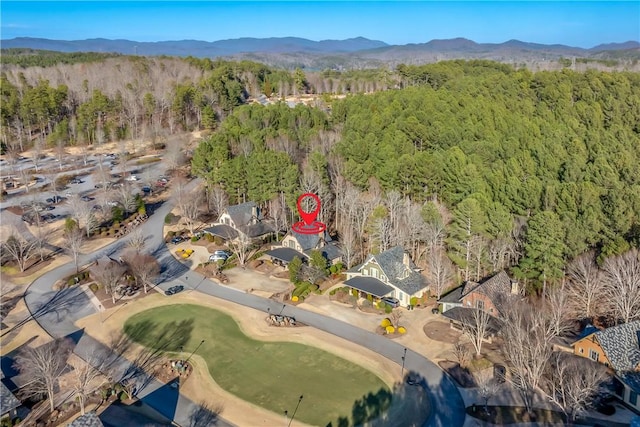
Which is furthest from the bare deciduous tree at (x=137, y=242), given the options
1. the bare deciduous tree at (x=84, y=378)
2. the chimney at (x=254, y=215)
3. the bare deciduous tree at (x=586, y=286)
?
the bare deciduous tree at (x=586, y=286)

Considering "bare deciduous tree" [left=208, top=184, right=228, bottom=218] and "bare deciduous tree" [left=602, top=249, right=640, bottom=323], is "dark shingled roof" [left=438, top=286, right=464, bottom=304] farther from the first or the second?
"bare deciduous tree" [left=208, top=184, right=228, bottom=218]

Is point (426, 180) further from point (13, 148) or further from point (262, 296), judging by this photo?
point (13, 148)

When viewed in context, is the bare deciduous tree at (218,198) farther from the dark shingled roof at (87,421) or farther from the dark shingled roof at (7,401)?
the dark shingled roof at (87,421)

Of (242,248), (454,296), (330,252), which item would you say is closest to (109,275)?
(242,248)

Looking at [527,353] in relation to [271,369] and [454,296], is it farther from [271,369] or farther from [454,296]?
[271,369]

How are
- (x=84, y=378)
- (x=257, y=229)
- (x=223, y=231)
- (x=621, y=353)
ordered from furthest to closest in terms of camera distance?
(x=257, y=229)
(x=223, y=231)
(x=621, y=353)
(x=84, y=378)
